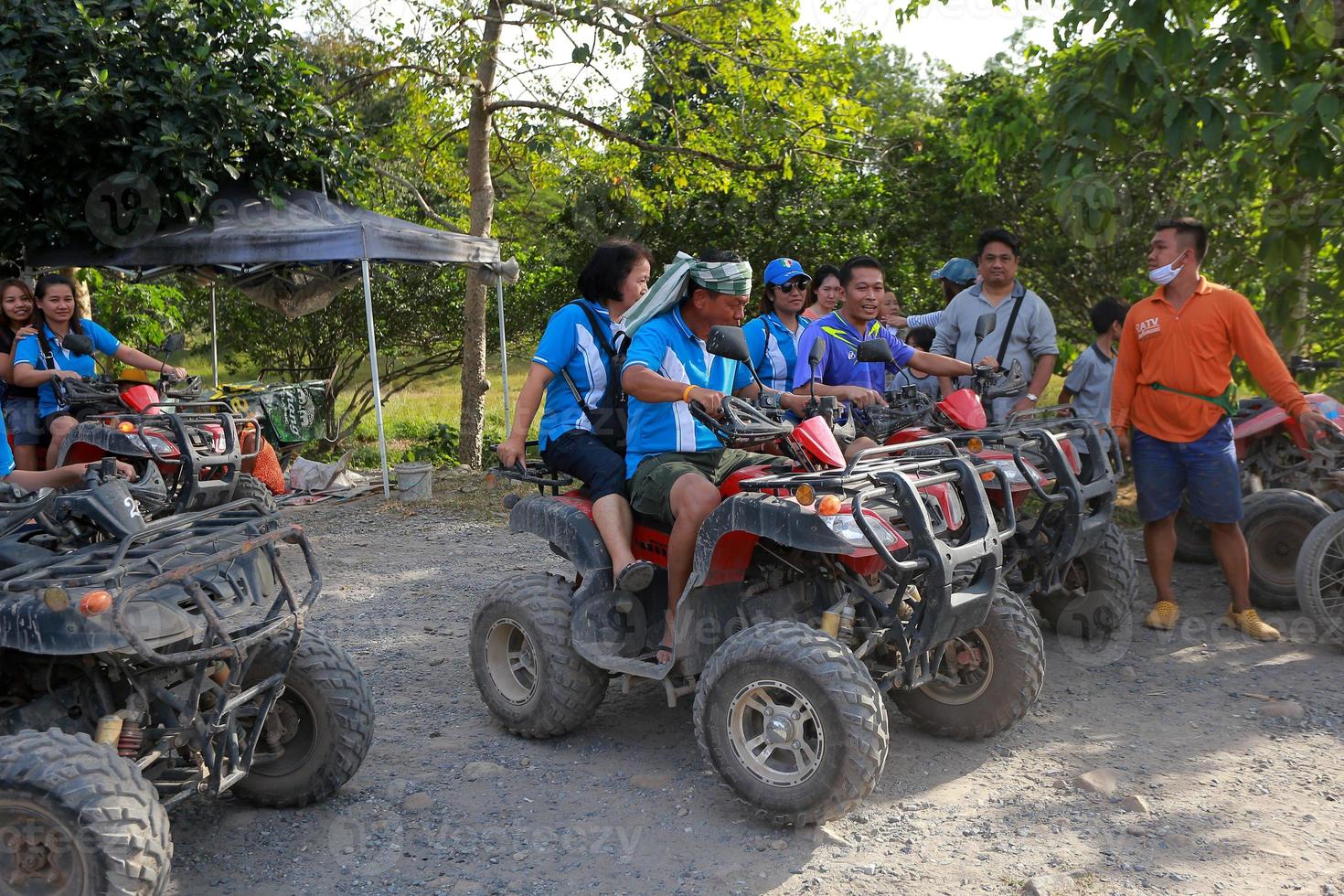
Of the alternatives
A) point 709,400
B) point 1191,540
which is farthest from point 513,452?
point 1191,540

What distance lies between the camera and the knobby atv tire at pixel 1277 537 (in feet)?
21.6

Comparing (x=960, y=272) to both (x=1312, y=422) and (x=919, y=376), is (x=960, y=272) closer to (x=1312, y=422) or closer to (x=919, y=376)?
(x=919, y=376)

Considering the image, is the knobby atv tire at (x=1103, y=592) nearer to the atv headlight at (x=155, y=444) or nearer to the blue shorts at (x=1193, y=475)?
the blue shorts at (x=1193, y=475)

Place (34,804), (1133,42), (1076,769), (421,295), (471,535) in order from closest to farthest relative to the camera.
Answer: (34,804)
(1076,769)
(1133,42)
(471,535)
(421,295)

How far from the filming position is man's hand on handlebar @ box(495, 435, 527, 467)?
16.0 ft

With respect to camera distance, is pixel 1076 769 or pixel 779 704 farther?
pixel 1076 769

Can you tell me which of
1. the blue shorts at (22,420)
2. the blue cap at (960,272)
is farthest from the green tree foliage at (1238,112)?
the blue shorts at (22,420)

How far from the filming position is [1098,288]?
11.9 metres

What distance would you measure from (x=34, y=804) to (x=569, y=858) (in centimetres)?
161

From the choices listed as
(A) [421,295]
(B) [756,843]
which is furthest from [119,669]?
(A) [421,295]

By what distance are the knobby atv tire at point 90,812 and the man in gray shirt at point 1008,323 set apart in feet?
16.3

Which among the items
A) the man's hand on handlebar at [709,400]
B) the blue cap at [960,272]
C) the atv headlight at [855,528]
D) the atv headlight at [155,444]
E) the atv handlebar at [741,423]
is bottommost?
the atv headlight at [155,444]

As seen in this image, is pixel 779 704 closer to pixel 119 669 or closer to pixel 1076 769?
pixel 1076 769

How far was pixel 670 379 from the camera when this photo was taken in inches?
179
